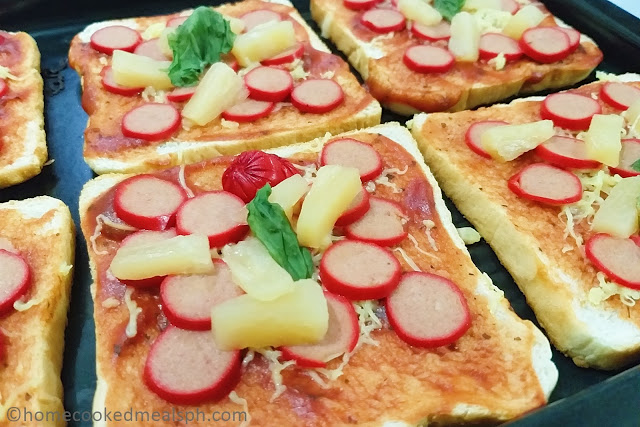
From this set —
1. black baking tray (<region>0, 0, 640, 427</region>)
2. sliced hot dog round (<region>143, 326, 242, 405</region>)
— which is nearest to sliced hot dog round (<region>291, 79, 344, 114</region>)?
black baking tray (<region>0, 0, 640, 427</region>)

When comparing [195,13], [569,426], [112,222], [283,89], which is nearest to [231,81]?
[283,89]

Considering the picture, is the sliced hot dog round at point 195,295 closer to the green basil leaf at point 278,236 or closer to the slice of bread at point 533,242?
the green basil leaf at point 278,236

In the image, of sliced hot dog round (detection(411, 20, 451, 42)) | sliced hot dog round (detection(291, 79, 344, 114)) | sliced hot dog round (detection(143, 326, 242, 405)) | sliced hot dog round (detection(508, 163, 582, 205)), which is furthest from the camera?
sliced hot dog round (detection(411, 20, 451, 42))

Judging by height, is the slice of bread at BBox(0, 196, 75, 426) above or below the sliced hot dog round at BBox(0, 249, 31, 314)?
below

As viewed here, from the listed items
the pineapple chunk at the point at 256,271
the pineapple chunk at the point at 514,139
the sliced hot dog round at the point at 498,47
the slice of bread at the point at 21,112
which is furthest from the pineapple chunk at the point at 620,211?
the slice of bread at the point at 21,112

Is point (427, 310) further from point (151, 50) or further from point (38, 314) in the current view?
point (151, 50)

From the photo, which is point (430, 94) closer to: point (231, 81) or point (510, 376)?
point (231, 81)

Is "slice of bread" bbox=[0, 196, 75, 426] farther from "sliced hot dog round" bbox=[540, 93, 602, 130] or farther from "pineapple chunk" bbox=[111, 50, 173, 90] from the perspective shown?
"sliced hot dog round" bbox=[540, 93, 602, 130]
